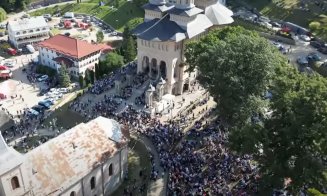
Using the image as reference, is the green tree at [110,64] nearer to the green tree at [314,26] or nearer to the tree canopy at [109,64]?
the tree canopy at [109,64]

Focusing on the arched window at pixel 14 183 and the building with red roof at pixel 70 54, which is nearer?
the arched window at pixel 14 183

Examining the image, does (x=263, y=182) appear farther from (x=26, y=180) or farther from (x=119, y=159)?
(x=26, y=180)

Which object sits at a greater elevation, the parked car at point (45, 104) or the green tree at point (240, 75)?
the green tree at point (240, 75)

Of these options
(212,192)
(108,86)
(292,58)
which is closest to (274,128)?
(212,192)

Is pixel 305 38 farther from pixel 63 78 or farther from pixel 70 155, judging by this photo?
pixel 70 155

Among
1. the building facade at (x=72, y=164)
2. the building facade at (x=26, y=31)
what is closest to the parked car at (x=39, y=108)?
the building facade at (x=72, y=164)

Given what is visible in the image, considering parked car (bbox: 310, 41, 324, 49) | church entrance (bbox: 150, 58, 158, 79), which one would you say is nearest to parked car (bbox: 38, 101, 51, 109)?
church entrance (bbox: 150, 58, 158, 79)

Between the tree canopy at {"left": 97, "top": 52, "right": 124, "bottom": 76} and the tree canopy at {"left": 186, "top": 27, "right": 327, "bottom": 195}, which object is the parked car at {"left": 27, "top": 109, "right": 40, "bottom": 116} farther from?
the tree canopy at {"left": 186, "top": 27, "right": 327, "bottom": 195}
